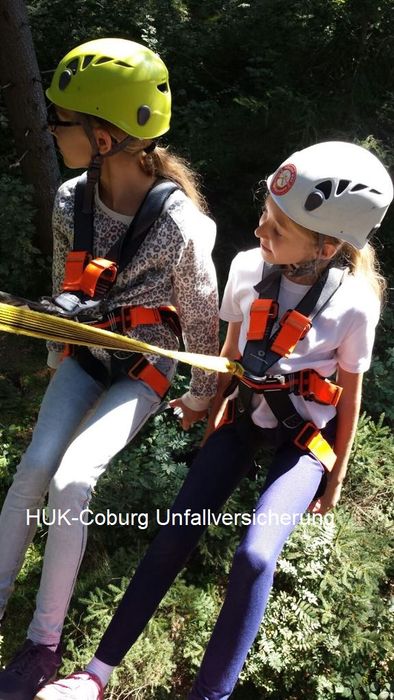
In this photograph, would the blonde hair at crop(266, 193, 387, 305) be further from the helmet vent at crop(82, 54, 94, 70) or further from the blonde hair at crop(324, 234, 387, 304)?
the helmet vent at crop(82, 54, 94, 70)

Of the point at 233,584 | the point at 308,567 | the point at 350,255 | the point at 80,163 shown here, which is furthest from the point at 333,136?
the point at 233,584

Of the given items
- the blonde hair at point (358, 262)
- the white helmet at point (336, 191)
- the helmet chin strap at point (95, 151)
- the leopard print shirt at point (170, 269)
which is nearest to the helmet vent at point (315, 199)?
the white helmet at point (336, 191)

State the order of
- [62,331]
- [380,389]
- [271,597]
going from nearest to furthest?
[62,331] < [271,597] < [380,389]

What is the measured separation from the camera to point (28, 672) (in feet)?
8.02

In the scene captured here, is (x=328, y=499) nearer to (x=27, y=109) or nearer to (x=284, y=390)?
(x=284, y=390)

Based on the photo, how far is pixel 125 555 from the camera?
3422 millimetres

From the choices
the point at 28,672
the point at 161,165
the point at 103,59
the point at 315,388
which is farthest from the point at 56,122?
the point at 28,672

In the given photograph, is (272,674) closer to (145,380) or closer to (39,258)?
(145,380)

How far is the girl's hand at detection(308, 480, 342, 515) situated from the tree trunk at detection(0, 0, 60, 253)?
351 centimetres

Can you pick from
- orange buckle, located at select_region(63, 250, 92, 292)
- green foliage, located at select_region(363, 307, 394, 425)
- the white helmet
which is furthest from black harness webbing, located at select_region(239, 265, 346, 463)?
green foliage, located at select_region(363, 307, 394, 425)

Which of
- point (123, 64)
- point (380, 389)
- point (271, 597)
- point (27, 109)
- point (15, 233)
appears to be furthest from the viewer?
point (15, 233)

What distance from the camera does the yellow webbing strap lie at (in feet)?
7.29

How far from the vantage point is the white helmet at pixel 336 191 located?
236 centimetres

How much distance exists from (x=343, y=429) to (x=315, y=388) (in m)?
0.30
